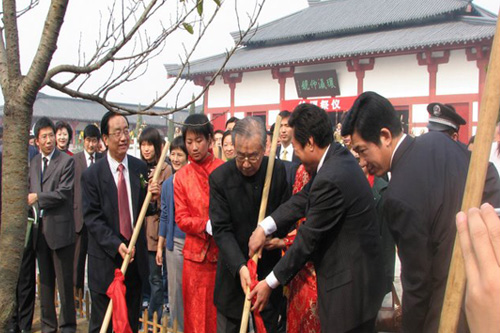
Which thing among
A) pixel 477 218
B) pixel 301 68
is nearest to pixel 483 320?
pixel 477 218

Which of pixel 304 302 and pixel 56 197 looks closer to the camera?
pixel 304 302

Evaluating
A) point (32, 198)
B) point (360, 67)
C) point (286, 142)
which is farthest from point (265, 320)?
point (360, 67)

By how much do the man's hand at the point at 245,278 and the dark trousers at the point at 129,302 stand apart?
1.04m

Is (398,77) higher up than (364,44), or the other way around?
(364,44)

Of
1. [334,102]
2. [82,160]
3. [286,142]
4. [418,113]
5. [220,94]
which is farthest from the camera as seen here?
[220,94]

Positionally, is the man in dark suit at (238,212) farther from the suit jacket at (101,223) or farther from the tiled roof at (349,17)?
the tiled roof at (349,17)

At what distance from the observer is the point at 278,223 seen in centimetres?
282

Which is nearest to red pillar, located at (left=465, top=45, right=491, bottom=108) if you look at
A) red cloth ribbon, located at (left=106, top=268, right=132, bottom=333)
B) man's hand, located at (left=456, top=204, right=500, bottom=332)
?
red cloth ribbon, located at (left=106, top=268, right=132, bottom=333)

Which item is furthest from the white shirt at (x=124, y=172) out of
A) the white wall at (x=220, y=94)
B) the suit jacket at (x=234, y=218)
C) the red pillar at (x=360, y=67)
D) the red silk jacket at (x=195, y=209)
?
the white wall at (x=220, y=94)

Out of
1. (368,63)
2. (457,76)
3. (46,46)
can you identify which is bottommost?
(46,46)

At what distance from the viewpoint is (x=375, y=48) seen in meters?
16.8

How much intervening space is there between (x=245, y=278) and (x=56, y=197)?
2204mm

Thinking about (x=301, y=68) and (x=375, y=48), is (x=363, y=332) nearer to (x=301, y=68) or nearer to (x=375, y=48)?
(x=375, y=48)

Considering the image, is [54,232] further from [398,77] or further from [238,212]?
[398,77]
